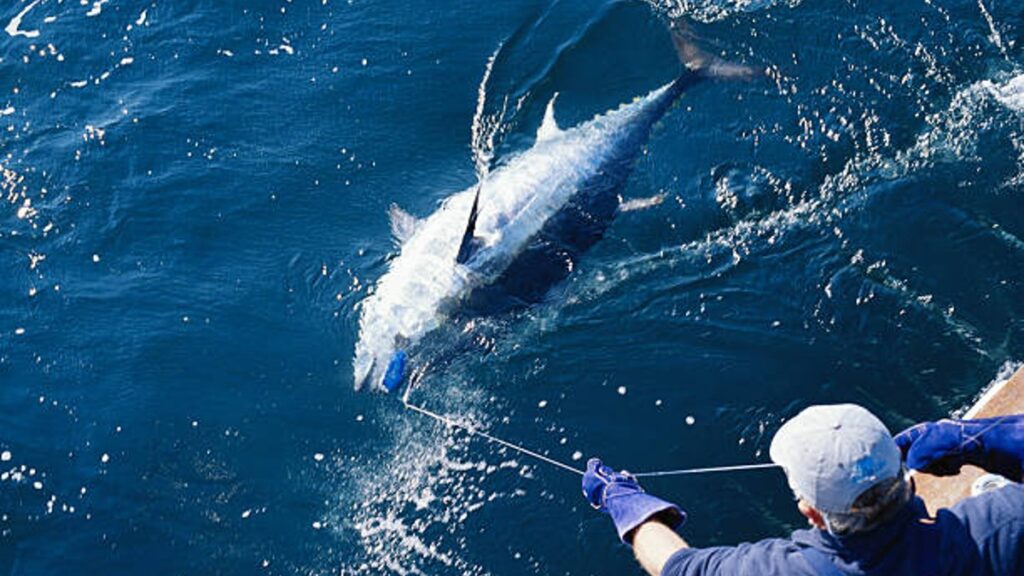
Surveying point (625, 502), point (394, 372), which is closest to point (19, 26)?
point (394, 372)

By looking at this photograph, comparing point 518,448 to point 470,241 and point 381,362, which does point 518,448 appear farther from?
point 470,241

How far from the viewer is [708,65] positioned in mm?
7773

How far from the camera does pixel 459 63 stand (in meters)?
8.39

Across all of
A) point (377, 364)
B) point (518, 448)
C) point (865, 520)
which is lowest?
point (518, 448)

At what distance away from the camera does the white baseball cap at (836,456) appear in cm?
282

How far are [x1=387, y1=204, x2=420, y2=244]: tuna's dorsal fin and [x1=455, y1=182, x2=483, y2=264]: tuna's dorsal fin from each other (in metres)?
0.54

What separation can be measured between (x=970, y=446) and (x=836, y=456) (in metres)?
1.17

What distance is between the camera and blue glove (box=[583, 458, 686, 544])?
12.0 ft

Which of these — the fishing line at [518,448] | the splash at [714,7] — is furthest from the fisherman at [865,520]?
the splash at [714,7]

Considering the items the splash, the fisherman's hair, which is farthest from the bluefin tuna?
the fisherman's hair

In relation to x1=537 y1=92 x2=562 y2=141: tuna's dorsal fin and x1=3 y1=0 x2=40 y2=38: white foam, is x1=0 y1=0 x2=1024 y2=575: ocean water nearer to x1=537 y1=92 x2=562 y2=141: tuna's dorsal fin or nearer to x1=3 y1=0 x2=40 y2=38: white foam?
x1=3 y1=0 x2=40 y2=38: white foam

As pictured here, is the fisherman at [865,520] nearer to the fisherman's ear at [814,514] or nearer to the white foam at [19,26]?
the fisherman's ear at [814,514]

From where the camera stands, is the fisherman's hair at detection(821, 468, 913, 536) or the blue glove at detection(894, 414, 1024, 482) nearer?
the fisherman's hair at detection(821, 468, 913, 536)

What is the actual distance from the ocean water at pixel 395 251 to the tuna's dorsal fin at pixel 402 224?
22 cm
